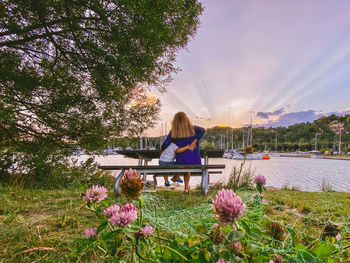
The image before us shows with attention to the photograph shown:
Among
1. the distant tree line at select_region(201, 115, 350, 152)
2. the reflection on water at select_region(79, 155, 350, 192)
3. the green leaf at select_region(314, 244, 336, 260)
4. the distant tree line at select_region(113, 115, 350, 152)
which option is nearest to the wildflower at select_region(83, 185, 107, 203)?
the green leaf at select_region(314, 244, 336, 260)

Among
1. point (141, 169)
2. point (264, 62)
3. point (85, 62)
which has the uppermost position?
point (264, 62)

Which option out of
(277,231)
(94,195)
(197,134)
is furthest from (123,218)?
(197,134)

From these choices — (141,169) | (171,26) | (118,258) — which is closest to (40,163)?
(141,169)

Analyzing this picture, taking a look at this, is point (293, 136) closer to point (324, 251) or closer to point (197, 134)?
point (197, 134)

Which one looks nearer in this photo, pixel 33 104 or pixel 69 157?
pixel 33 104

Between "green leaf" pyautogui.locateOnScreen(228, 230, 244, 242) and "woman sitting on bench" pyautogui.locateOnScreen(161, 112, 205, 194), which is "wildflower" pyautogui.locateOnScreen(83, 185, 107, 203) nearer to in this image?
"green leaf" pyautogui.locateOnScreen(228, 230, 244, 242)

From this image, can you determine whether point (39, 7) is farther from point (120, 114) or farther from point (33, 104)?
point (120, 114)

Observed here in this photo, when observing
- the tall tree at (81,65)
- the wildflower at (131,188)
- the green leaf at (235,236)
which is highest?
the tall tree at (81,65)

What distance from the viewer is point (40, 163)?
5578mm

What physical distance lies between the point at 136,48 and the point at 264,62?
566 inches

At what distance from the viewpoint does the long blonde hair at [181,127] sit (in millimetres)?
4555

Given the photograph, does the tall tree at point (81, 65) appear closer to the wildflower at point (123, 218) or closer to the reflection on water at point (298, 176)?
the reflection on water at point (298, 176)

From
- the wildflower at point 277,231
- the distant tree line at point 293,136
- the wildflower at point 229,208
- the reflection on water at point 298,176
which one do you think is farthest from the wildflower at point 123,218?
the distant tree line at point 293,136

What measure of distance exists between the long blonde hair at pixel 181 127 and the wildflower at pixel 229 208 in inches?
159
